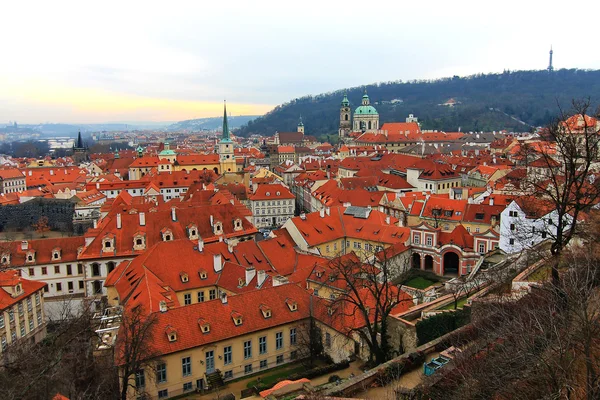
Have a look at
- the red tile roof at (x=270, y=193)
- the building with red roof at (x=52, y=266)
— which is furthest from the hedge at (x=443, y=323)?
the red tile roof at (x=270, y=193)

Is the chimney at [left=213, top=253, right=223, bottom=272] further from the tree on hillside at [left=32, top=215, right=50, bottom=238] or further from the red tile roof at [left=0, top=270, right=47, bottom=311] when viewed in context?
the tree on hillside at [left=32, top=215, right=50, bottom=238]

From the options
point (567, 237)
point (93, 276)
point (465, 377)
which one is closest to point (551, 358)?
point (465, 377)

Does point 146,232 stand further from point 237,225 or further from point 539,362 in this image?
point 539,362

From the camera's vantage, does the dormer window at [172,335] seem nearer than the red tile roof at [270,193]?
Yes

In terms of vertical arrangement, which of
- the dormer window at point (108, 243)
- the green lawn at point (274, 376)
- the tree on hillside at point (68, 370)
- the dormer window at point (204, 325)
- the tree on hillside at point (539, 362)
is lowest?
the green lawn at point (274, 376)

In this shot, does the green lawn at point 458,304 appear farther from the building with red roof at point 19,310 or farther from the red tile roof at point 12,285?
the red tile roof at point 12,285
